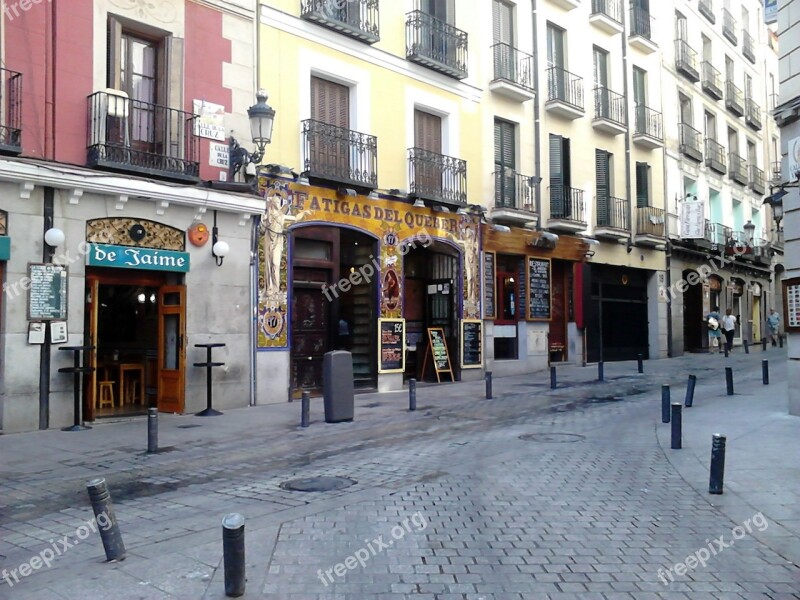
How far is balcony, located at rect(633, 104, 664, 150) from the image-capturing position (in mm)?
25422

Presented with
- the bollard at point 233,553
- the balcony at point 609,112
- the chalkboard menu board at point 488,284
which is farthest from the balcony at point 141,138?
the balcony at point 609,112

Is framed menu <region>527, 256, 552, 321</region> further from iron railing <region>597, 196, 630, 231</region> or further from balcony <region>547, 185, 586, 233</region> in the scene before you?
iron railing <region>597, 196, 630, 231</region>

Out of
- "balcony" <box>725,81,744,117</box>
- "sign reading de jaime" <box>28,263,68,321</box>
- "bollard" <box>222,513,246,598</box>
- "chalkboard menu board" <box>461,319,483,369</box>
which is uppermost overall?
"balcony" <box>725,81,744,117</box>

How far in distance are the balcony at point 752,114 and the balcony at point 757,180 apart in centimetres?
212

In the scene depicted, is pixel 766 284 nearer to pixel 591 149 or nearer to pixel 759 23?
pixel 759 23

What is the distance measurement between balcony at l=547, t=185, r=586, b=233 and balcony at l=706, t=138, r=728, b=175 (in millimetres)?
11608

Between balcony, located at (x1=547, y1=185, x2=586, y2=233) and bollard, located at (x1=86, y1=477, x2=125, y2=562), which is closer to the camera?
bollard, located at (x1=86, y1=477, x2=125, y2=562)

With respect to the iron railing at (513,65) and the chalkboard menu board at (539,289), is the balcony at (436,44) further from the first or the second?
the chalkboard menu board at (539,289)

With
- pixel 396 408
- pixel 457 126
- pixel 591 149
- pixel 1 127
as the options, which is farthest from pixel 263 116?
pixel 591 149

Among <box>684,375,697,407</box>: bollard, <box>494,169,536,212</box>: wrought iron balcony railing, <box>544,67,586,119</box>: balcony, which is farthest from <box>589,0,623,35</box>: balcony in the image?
<box>684,375,697,407</box>: bollard

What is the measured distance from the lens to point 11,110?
10812mm

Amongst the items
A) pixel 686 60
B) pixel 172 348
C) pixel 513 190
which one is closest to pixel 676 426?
pixel 172 348

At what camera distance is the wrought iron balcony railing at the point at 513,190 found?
20.1 metres

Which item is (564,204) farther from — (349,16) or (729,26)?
(729,26)
